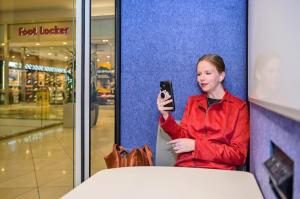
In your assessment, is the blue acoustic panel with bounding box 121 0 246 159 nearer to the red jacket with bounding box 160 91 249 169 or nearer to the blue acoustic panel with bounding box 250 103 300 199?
the red jacket with bounding box 160 91 249 169

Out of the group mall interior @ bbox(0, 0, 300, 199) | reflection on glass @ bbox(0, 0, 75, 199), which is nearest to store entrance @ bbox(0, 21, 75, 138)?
reflection on glass @ bbox(0, 0, 75, 199)

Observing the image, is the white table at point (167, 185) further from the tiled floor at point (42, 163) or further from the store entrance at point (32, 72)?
the store entrance at point (32, 72)

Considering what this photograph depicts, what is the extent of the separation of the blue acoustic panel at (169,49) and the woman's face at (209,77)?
228 mm

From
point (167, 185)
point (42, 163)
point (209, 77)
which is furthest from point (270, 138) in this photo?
point (42, 163)

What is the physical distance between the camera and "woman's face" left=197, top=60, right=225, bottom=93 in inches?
74.0

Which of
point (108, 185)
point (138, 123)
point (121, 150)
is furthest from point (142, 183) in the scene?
point (138, 123)

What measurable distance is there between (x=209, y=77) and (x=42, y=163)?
3598 millimetres

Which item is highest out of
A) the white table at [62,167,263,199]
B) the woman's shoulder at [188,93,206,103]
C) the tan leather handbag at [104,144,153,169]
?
the woman's shoulder at [188,93,206,103]

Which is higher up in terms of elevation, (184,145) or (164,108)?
(164,108)

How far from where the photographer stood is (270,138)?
1.18 meters

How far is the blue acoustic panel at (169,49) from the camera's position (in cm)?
210

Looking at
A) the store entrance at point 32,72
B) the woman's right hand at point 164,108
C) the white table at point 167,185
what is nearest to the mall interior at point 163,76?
the white table at point 167,185

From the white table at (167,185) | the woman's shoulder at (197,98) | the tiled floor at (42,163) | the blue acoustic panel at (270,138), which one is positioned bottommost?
the tiled floor at (42,163)

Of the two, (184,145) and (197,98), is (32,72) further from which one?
(184,145)
